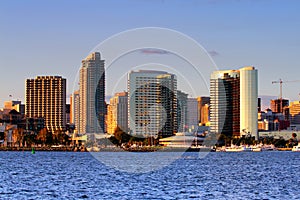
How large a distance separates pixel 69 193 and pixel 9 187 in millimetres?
8708

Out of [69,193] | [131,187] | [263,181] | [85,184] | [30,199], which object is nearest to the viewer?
[30,199]

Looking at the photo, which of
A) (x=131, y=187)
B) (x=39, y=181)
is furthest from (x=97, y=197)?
(x=39, y=181)

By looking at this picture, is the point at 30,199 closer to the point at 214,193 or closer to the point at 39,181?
the point at 214,193

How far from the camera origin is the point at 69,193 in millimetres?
60656

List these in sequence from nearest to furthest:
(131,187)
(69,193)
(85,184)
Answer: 1. (69,193)
2. (131,187)
3. (85,184)

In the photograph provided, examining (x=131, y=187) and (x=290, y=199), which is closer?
(x=290, y=199)

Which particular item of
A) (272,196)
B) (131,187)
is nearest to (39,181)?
(131,187)

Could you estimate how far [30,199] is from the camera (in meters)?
55.8

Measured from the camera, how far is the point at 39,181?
75.2 metres

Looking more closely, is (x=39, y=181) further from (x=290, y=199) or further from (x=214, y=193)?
(x=290, y=199)

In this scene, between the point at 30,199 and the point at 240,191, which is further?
the point at 240,191

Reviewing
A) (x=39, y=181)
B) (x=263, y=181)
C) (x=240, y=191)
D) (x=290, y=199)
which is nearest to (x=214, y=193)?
(x=240, y=191)

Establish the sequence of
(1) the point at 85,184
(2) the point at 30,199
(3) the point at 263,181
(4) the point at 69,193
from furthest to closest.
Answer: (3) the point at 263,181, (1) the point at 85,184, (4) the point at 69,193, (2) the point at 30,199

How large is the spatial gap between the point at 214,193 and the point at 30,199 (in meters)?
14.8
